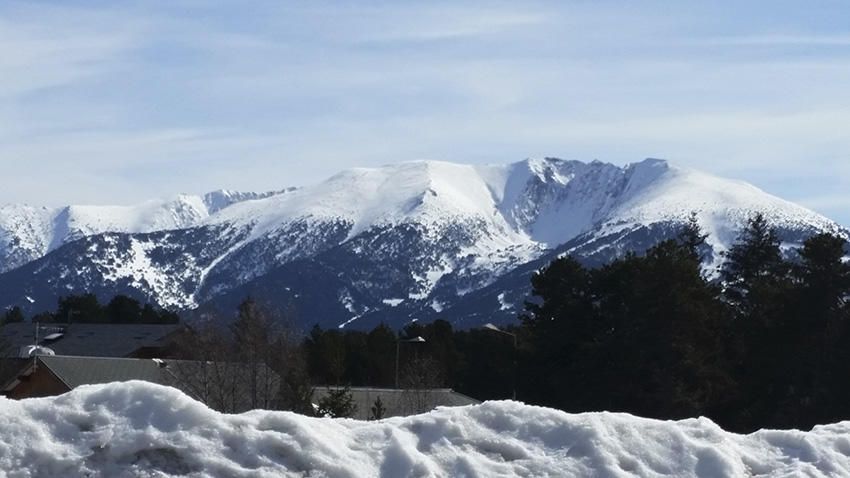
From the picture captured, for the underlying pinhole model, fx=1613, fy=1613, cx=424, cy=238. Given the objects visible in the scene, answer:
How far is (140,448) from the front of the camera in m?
9.64

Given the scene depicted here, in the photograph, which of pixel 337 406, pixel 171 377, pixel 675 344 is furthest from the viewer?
pixel 171 377

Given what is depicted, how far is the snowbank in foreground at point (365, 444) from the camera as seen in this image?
963 cm

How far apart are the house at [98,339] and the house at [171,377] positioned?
15.0 meters

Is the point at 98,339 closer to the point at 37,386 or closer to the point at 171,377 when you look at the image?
the point at 37,386

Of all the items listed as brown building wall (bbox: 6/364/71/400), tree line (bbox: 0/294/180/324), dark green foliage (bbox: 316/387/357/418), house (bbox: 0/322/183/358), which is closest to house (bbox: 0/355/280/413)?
brown building wall (bbox: 6/364/71/400)

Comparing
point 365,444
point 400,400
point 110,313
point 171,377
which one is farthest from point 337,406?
point 110,313

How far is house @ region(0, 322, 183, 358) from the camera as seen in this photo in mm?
78000

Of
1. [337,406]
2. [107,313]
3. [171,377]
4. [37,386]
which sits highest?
[107,313]

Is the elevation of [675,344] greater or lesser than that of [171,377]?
greater

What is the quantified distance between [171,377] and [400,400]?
777cm

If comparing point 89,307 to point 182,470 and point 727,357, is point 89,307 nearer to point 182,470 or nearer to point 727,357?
point 727,357

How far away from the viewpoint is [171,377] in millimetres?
53719

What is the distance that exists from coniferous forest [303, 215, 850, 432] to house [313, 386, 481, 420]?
1547 mm

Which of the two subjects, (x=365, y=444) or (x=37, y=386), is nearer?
(x=365, y=444)
